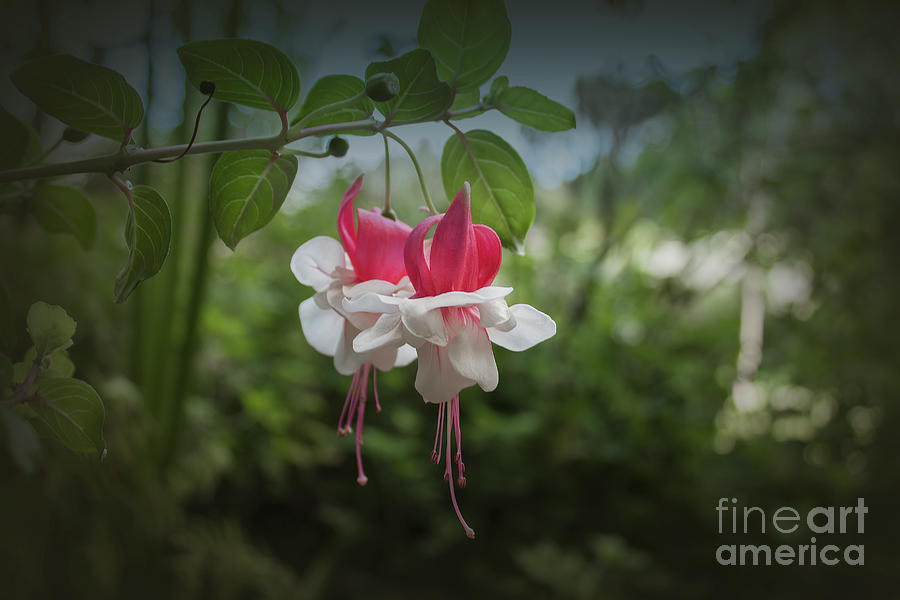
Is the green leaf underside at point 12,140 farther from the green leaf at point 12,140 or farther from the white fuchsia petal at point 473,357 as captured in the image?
the white fuchsia petal at point 473,357

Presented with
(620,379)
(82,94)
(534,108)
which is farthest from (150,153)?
(620,379)

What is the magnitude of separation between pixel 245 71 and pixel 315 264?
7 cm

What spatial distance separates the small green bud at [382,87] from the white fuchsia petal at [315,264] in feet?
0.19

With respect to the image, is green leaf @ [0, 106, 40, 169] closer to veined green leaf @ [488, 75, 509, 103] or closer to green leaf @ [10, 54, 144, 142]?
green leaf @ [10, 54, 144, 142]

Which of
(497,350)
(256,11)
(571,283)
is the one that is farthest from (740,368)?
(256,11)

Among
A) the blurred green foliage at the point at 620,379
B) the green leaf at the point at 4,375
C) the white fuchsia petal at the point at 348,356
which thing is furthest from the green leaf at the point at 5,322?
the blurred green foliage at the point at 620,379

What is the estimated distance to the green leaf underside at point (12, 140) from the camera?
22cm

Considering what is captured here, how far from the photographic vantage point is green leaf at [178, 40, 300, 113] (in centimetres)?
18

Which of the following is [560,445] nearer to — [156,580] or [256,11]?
[156,580]

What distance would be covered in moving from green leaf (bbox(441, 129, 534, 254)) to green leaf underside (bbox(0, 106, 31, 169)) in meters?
0.15

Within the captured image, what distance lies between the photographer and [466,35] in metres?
0.20

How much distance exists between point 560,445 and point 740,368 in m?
0.36

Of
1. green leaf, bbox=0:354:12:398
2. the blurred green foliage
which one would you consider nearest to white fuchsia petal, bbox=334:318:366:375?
green leaf, bbox=0:354:12:398

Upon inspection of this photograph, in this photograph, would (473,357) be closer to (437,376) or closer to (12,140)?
(437,376)
